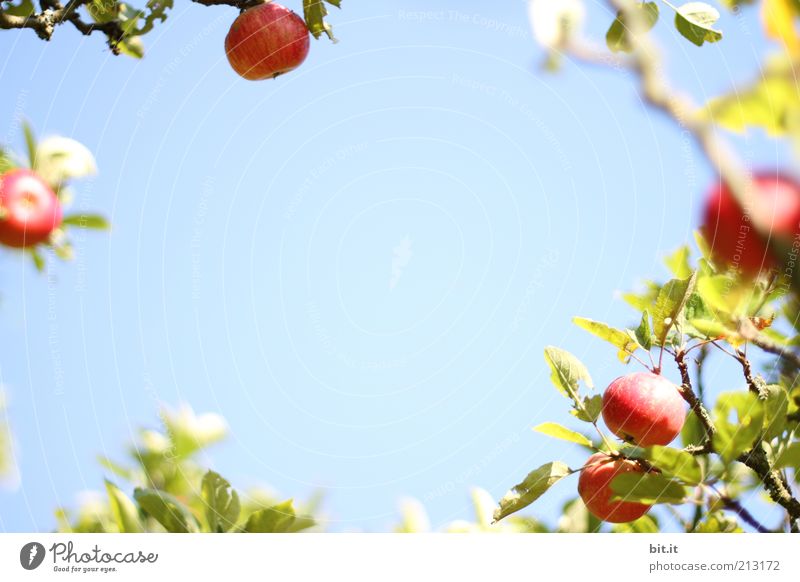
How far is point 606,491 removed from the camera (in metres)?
0.93

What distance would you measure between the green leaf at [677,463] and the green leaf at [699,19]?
576mm

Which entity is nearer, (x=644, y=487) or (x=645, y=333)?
(x=644, y=487)

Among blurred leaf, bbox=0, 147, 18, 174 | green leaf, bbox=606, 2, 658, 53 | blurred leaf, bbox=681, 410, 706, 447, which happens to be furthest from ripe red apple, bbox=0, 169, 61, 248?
blurred leaf, bbox=681, 410, 706, 447

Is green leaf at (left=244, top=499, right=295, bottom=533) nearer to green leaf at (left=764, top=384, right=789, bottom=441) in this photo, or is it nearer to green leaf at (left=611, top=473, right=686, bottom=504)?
green leaf at (left=611, top=473, right=686, bottom=504)

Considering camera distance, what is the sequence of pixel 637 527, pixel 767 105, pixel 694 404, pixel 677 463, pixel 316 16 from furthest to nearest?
pixel 316 16 < pixel 637 527 < pixel 694 404 < pixel 677 463 < pixel 767 105

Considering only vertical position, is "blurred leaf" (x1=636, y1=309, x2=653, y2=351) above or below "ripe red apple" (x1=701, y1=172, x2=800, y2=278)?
above

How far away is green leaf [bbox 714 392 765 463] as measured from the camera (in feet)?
2.69

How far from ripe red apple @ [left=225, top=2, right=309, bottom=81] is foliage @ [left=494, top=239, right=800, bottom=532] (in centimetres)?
61

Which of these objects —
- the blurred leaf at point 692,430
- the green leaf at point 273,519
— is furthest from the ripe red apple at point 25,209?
the blurred leaf at point 692,430

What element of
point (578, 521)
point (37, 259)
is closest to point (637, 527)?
point (578, 521)

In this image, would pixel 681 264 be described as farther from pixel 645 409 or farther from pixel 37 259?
pixel 37 259

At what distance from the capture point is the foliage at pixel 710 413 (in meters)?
0.84

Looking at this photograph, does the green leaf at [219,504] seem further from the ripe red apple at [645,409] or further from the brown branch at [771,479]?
the brown branch at [771,479]
